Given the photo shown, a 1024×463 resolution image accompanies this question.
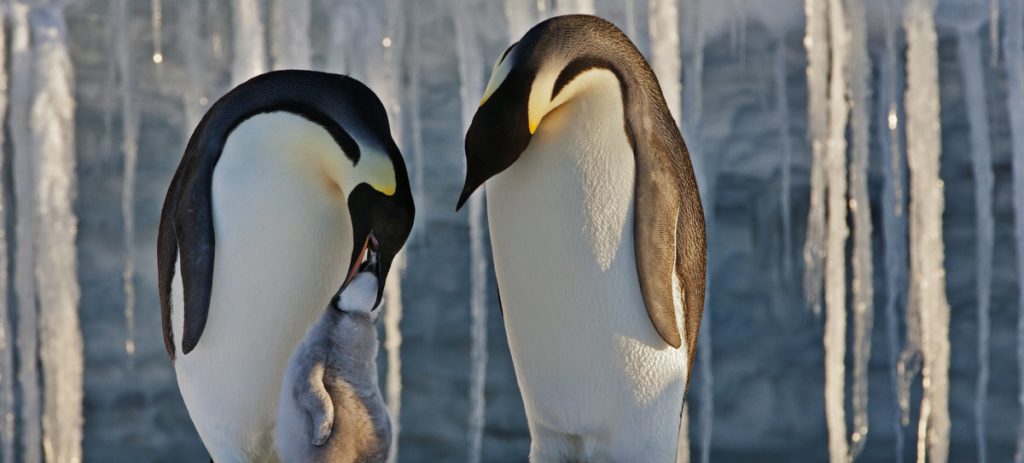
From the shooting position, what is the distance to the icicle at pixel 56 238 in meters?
3.29

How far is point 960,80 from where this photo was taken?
3.39 metres

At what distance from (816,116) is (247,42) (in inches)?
56.1

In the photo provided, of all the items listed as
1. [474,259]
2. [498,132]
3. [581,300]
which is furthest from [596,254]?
[474,259]

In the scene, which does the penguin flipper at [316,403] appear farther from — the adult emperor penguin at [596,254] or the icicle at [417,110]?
the icicle at [417,110]

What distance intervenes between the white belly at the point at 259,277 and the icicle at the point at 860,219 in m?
1.69

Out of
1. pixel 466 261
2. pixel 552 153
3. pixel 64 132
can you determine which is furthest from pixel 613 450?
pixel 64 132

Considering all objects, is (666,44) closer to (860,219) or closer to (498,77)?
(860,219)

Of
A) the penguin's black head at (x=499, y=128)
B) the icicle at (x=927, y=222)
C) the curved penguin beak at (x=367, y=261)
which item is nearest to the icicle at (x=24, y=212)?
the curved penguin beak at (x=367, y=261)

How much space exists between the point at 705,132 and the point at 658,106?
1.34 meters

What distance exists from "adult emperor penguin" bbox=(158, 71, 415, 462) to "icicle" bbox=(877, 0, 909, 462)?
175 centimetres

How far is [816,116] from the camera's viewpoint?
339 centimetres

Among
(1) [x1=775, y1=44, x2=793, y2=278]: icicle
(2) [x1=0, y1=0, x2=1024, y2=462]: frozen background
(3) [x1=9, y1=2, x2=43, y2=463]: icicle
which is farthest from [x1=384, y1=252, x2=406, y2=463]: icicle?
(1) [x1=775, y1=44, x2=793, y2=278]: icicle

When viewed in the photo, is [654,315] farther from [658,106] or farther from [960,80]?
[960,80]

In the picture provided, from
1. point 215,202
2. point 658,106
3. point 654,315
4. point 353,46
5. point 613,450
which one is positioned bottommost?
point 613,450
